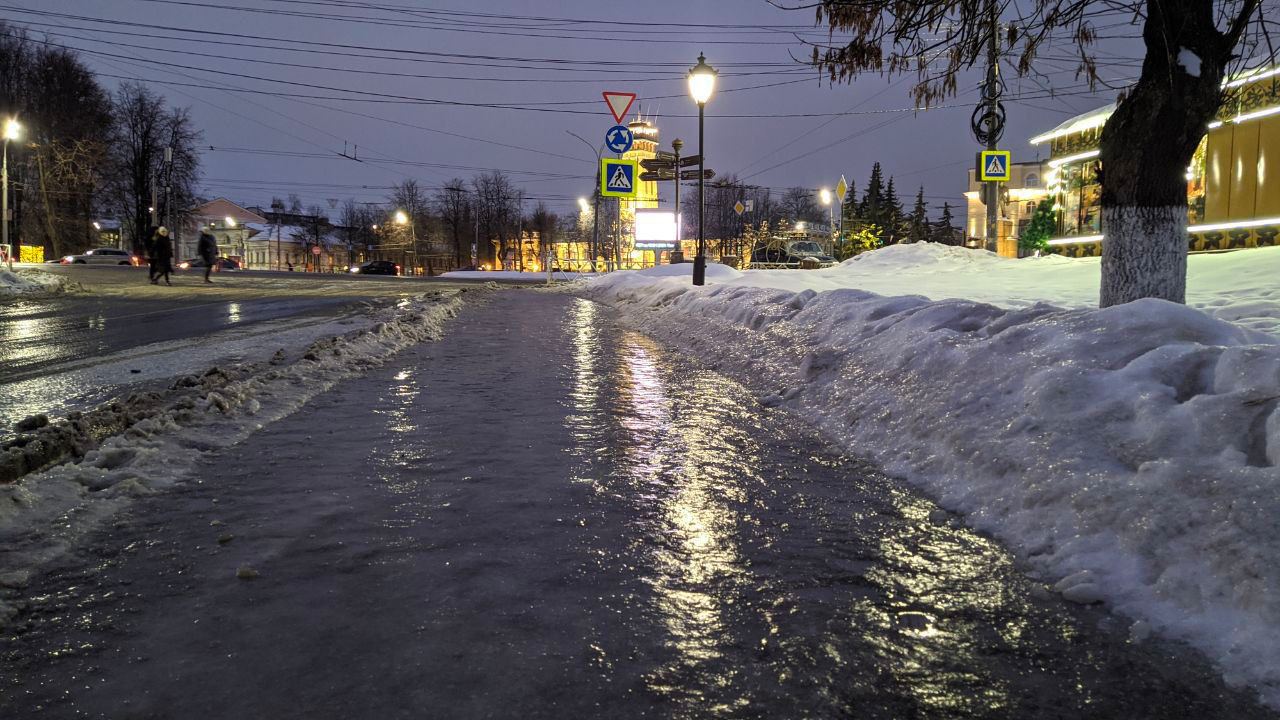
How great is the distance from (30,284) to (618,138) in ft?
51.1

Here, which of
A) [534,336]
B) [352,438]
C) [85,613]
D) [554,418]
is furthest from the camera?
[534,336]

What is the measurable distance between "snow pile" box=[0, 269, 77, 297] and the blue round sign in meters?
15.0

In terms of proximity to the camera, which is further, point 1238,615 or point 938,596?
point 938,596

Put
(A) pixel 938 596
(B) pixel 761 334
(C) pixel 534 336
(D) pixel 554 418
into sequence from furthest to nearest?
(C) pixel 534 336 < (B) pixel 761 334 < (D) pixel 554 418 < (A) pixel 938 596

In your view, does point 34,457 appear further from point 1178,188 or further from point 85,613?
point 1178,188

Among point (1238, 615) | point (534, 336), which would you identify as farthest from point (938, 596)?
point (534, 336)

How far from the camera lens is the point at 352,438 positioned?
5.34 m

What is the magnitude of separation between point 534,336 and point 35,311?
1015cm

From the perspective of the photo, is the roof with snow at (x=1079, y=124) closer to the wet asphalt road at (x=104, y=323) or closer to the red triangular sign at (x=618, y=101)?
the red triangular sign at (x=618, y=101)

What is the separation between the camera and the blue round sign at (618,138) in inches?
870

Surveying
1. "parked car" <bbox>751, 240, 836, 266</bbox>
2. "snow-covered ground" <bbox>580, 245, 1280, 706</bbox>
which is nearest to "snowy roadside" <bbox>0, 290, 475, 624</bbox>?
"snow-covered ground" <bbox>580, 245, 1280, 706</bbox>

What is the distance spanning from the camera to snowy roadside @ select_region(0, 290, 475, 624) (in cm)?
341

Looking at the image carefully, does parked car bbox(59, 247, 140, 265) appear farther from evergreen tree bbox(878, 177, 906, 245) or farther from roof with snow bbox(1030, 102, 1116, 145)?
evergreen tree bbox(878, 177, 906, 245)

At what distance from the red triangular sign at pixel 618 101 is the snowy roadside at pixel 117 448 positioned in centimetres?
1518
